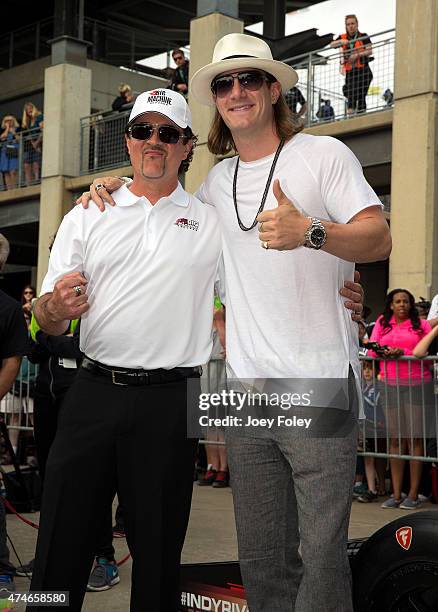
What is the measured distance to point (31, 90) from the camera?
85.4 feet

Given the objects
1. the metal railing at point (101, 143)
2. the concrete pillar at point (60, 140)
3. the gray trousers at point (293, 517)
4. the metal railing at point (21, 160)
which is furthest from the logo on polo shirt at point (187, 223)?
the metal railing at point (21, 160)

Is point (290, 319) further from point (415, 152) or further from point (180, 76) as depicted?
point (180, 76)

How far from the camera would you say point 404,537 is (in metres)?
3.20

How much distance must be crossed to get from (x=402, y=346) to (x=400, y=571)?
5.07 meters

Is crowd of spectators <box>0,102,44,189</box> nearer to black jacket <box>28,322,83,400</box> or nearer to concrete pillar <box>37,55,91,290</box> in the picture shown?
concrete pillar <box>37,55,91,290</box>

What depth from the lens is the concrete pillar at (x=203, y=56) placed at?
15.5 m

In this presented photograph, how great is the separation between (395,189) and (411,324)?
4.59m

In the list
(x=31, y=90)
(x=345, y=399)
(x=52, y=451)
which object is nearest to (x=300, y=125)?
(x=345, y=399)

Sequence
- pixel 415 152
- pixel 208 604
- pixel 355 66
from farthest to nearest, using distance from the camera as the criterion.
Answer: pixel 355 66 → pixel 415 152 → pixel 208 604

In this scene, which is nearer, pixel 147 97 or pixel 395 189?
pixel 147 97

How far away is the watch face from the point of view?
8.61ft

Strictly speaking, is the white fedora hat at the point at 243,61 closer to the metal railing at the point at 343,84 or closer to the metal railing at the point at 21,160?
the metal railing at the point at 343,84

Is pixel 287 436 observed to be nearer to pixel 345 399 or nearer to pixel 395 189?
pixel 345 399

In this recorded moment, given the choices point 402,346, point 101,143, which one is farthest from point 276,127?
point 101,143
